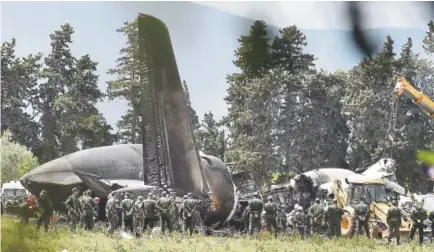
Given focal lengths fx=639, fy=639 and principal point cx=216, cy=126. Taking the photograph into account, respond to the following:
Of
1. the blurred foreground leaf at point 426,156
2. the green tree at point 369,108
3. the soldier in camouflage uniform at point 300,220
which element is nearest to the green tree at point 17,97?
the green tree at point 369,108

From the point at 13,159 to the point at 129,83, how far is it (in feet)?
8.52

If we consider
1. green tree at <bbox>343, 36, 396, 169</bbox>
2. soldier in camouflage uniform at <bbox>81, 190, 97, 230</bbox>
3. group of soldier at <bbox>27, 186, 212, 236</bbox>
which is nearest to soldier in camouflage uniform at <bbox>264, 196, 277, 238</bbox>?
group of soldier at <bbox>27, 186, 212, 236</bbox>

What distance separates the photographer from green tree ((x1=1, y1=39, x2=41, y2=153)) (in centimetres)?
952

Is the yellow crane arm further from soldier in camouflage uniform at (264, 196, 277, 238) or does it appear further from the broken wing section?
the broken wing section

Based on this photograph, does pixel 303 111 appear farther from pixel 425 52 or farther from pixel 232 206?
pixel 232 206

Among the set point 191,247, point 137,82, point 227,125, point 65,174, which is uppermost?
point 137,82

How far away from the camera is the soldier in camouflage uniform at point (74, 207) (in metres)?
10.9

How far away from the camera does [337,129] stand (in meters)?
10.9

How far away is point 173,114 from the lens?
11.9m

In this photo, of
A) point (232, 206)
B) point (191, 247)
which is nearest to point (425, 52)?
point (191, 247)

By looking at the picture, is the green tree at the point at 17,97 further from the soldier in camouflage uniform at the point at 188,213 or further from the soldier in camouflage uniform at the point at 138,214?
the soldier in camouflage uniform at the point at 188,213

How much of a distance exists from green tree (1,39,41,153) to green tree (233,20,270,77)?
3.13 meters

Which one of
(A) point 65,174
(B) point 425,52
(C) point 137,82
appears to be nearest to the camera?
(B) point 425,52

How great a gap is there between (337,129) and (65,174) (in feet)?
17.6
